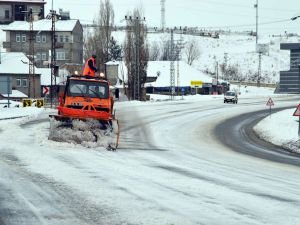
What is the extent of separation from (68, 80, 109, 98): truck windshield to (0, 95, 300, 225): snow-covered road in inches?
85.8

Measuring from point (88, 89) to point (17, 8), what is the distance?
309 ft

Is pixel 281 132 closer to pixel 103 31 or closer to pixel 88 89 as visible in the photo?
pixel 88 89

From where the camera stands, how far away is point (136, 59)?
216 ft

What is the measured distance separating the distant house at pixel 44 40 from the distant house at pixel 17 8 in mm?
11240

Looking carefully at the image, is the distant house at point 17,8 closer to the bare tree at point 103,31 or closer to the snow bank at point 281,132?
the bare tree at point 103,31

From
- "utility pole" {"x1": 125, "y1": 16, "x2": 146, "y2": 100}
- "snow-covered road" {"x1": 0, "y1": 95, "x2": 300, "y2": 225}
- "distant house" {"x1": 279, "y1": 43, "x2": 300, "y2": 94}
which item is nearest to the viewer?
"snow-covered road" {"x1": 0, "y1": 95, "x2": 300, "y2": 225}

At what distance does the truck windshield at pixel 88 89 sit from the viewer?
21058 millimetres

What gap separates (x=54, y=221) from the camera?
8.05 metres

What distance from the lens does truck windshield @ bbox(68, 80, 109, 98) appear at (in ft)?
69.1

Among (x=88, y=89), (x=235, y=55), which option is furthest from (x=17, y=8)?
(x=88, y=89)

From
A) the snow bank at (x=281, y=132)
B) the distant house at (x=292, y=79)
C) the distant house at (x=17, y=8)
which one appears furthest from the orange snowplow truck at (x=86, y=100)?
the distant house at (x=17, y=8)

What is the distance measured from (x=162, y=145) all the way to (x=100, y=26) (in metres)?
59.6

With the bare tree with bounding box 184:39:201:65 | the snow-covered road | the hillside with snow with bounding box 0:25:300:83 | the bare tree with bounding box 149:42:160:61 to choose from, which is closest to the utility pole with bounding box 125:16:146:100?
the snow-covered road

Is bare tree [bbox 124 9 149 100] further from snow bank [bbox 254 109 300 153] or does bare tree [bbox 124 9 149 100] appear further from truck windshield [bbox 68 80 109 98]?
truck windshield [bbox 68 80 109 98]
